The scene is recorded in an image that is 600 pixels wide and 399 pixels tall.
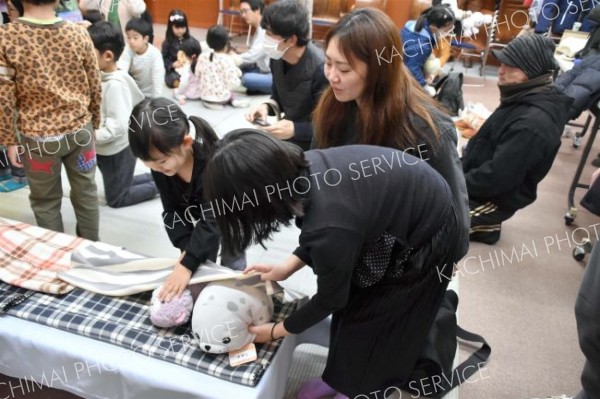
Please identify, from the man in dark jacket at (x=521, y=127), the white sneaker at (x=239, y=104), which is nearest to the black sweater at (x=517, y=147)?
the man in dark jacket at (x=521, y=127)

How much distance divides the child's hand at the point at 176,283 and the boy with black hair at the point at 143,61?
6.28ft

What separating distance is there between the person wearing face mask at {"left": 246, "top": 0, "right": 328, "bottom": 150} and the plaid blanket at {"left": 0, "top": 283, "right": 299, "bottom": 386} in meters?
0.70

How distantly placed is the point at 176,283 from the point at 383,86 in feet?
2.62

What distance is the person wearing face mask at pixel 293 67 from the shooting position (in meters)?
1.69

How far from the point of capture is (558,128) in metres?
1.98

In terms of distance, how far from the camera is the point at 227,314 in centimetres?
119

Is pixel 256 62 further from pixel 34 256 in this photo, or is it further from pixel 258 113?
pixel 34 256

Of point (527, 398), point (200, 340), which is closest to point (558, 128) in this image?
point (527, 398)

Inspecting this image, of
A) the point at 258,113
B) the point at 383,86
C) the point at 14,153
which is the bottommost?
the point at 14,153

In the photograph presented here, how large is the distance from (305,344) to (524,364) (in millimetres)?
826

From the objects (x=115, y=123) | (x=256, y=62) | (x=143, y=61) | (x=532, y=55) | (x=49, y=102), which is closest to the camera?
(x=49, y=102)

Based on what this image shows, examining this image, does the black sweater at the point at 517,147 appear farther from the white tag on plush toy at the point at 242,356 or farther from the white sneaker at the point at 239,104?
the white sneaker at the point at 239,104

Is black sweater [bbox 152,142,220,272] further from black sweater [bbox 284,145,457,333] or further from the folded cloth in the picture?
black sweater [bbox 284,145,457,333]

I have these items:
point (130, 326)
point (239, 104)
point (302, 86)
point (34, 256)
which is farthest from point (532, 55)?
point (239, 104)
